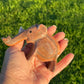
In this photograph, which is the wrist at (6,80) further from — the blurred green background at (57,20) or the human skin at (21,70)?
the blurred green background at (57,20)

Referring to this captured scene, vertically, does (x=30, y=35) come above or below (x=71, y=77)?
above

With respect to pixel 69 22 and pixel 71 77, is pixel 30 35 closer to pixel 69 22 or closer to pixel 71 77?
pixel 71 77

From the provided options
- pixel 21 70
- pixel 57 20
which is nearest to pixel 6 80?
pixel 21 70

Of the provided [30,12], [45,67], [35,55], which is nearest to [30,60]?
[35,55]

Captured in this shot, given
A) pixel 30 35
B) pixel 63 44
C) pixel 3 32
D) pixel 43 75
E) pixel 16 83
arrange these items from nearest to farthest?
pixel 16 83 < pixel 30 35 < pixel 43 75 < pixel 63 44 < pixel 3 32

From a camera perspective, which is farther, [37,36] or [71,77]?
[71,77]

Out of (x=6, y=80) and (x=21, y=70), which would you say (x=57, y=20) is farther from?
(x=6, y=80)

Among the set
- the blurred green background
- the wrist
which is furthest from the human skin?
the blurred green background

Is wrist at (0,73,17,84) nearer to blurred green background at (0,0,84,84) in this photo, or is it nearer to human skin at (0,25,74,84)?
human skin at (0,25,74,84)

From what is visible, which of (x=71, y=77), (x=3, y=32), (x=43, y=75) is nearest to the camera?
(x=43, y=75)
